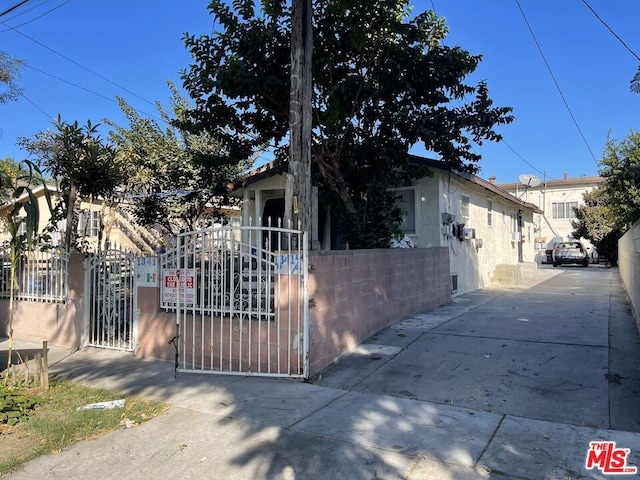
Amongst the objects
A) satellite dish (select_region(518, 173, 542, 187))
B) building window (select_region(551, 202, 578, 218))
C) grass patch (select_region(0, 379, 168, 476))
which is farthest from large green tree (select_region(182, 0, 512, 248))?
building window (select_region(551, 202, 578, 218))

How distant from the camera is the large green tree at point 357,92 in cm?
777

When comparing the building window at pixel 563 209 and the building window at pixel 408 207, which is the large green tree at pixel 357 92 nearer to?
the building window at pixel 408 207

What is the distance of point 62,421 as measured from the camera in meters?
4.48

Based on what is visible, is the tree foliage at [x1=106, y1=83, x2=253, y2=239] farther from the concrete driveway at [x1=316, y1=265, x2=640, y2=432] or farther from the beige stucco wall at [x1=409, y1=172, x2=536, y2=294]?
the concrete driveway at [x1=316, y1=265, x2=640, y2=432]

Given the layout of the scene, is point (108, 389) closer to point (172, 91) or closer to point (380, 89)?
point (380, 89)

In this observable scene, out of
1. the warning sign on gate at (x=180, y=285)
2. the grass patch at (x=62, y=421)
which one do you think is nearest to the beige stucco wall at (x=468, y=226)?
the warning sign on gate at (x=180, y=285)

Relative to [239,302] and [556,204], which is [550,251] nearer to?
[556,204]

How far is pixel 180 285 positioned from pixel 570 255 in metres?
27.7

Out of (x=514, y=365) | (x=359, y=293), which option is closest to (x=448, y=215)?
(x=359, y=293)

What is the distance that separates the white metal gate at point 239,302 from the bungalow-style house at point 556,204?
3320 centimetres

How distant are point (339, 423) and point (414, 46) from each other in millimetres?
6531

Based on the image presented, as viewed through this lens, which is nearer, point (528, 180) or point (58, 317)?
point (58, 317)

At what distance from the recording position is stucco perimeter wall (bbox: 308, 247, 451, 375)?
590 centimetres

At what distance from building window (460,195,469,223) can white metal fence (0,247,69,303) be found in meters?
9.89
